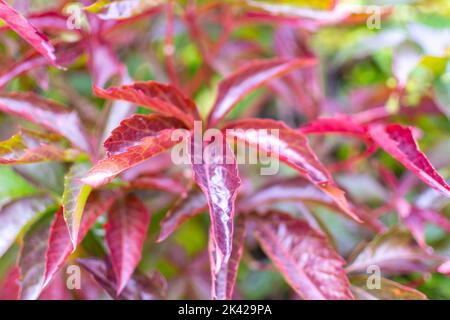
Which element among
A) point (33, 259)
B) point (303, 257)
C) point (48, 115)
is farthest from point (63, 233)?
point (303, 257)

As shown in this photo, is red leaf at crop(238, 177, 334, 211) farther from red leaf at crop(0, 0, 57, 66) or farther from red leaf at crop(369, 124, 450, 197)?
red leaf at crop(0, 0, 57, 66)

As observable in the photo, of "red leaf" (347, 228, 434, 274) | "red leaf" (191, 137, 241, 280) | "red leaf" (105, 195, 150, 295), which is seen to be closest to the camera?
"red leaf" (191, 137, 241, 280)

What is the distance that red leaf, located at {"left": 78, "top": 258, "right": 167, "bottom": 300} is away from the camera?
2.09 ft

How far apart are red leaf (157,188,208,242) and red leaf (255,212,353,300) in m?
0.09

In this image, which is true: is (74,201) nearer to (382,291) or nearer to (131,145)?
(131,145)

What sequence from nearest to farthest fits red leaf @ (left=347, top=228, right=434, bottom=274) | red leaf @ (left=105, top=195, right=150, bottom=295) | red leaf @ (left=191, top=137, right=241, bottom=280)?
1. red leaf @ (left=191, top=137, right=241, bottom=280)
2. red leaf @ (left=105, top=195, right=150, bottom=295)
3. red leaf @ (left=347, top=228, right=434, bottom=274)

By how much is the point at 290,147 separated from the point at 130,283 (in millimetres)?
244

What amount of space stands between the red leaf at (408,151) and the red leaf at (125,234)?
0.90 feet

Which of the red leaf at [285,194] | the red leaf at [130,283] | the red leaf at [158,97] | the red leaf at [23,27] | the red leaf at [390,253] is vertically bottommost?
the red leaf at [130,283]

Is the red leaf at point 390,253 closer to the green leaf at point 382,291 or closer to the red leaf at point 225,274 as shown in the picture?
the green leaf at point 382,291

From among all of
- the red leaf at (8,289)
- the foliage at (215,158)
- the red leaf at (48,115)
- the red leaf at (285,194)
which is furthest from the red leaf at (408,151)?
the red leaf at (8,289)

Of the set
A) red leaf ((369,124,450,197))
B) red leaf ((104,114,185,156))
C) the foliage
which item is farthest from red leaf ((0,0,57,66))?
Answer: red leaf ((369,124,450,197))

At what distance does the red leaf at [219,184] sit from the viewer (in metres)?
0.50
